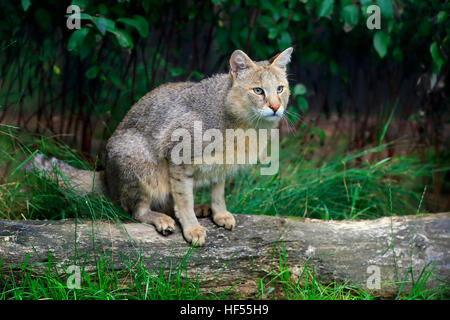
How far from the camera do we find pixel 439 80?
15.9 ft

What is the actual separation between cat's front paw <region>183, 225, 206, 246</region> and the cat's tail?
2.74 ft

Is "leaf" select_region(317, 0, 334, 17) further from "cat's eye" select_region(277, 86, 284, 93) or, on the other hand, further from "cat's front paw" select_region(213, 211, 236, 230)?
"cat's front paw" select_region(213, 211, 236, 230)

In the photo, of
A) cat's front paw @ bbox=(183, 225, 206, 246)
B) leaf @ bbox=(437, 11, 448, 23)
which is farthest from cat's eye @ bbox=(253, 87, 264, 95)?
leaf @ bbox=(437, 11, 448, 23)

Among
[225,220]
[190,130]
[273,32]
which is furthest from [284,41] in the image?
[225,220]

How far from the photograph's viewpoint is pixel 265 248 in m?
3.08

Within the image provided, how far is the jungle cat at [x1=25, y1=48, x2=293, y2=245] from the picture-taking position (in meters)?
3.21

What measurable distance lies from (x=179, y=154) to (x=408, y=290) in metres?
1.57

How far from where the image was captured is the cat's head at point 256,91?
124 inches

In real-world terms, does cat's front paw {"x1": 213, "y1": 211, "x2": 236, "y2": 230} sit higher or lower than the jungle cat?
lower

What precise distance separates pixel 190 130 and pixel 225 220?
1.98ft

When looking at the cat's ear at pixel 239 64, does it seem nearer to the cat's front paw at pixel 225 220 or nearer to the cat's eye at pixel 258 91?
the cat's eye at pixel 258 91

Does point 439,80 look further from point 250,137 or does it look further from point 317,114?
point 250,137

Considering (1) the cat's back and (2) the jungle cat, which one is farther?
(1) the cat's back
